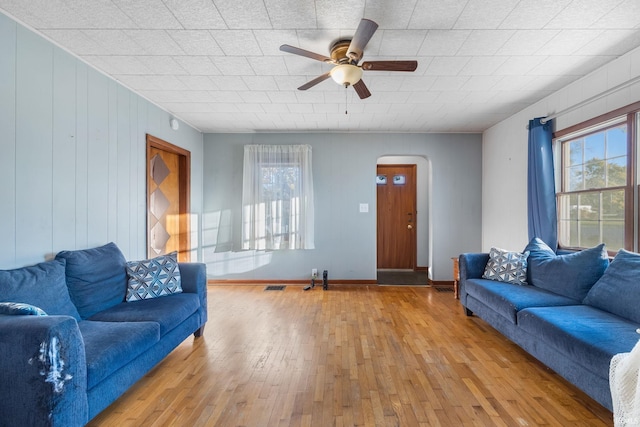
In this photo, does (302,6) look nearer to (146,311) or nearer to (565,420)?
(146,311)

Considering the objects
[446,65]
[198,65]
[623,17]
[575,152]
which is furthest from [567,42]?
[198,65]

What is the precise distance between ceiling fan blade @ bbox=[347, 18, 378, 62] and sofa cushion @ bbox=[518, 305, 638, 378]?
2282 mm

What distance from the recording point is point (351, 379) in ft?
6.94

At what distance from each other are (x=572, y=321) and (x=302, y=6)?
2794mm

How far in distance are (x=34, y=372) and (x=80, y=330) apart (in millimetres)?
493

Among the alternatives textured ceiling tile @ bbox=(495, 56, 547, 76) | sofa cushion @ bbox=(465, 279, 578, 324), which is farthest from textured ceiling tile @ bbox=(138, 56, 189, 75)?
sofa cushion @ bbox=(465, 279, 578, 324)

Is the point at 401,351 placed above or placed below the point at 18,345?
below

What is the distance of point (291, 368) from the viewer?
2.27 meters

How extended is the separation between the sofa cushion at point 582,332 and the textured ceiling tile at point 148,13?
3.36 metres

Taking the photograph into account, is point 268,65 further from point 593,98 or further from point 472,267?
point 472,267

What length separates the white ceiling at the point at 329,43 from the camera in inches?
74.7

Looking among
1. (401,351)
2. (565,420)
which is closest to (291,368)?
(401,351)

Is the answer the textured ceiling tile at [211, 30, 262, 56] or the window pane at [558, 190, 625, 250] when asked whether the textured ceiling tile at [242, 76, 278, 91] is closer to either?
the textured ceiling tile at [211, 30, 262, 56]

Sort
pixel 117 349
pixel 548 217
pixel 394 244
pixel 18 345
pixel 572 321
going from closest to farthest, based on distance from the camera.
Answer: pixel 18 345 < pixel 117 349 < pixel 572 321 < pixel 548 217 < pixel 394 244
